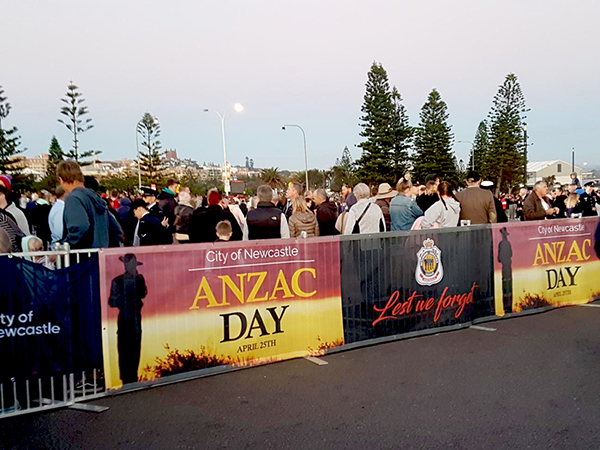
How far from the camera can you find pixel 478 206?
827cm

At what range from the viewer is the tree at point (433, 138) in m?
64.4

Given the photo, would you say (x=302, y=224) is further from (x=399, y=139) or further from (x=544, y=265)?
(x=399, y=139)

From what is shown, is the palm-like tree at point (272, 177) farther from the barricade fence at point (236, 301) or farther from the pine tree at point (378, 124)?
the barricade fence at point (236, 301)

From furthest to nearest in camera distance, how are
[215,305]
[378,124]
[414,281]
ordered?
[378,124]
[414,281]
[215,305]

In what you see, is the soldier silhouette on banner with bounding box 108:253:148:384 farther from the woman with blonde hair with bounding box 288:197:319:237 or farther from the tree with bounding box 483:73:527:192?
the tree with bounding box 483:73:527:192

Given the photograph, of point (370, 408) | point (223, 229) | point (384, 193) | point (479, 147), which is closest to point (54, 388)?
point (223, 229)

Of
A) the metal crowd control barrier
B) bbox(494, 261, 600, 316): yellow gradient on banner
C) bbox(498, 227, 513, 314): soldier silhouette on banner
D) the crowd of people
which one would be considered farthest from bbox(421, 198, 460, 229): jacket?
the metal crowd control barrier

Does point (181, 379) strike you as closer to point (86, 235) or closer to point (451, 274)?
point (86, 235)

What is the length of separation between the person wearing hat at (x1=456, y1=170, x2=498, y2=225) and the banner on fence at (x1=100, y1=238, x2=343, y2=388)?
337 centimetres

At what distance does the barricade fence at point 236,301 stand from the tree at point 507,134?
190ft

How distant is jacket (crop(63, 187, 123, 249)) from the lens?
5.02 m

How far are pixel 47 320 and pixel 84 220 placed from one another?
3.48 ft

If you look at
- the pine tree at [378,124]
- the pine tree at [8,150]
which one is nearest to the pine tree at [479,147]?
the pine tree at [378,124]

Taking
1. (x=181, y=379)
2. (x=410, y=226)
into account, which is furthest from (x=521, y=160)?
(x=181, y=379)
